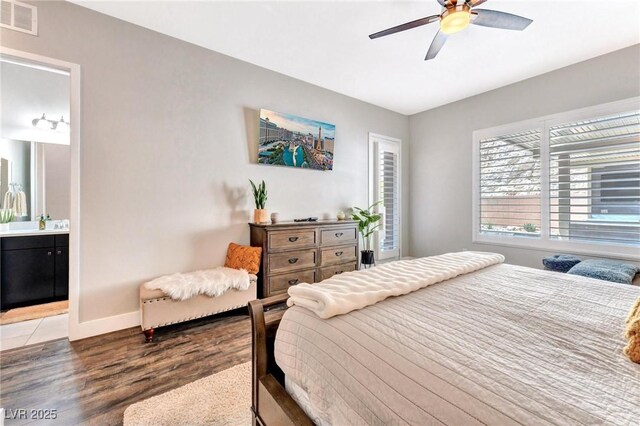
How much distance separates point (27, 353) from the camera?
2080 mm

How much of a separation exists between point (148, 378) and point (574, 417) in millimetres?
2227

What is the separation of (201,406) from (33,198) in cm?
395

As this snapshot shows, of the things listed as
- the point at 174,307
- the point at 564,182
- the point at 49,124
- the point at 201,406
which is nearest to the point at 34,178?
the point at 49,124

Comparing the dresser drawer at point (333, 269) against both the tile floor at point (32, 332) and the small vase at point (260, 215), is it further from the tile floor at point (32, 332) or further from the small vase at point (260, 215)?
the tile floor at point (32, 332)

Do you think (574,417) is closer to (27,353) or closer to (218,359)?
(218,359)

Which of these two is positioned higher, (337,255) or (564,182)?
(564,182)

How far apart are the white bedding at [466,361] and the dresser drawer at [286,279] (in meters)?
1.78

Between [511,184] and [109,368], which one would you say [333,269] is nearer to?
[109,368]

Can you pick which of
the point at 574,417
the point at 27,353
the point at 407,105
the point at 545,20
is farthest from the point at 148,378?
the point at 407,105

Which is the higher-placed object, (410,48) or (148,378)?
(410,48)

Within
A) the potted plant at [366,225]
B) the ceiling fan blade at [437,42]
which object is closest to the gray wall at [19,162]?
the potted plant at [366,225]

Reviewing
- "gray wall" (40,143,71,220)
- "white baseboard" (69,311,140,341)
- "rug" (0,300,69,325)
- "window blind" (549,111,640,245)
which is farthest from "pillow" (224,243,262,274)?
"window blind" (549,111,640,245)

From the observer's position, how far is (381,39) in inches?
107

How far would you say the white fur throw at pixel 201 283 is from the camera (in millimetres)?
2336
